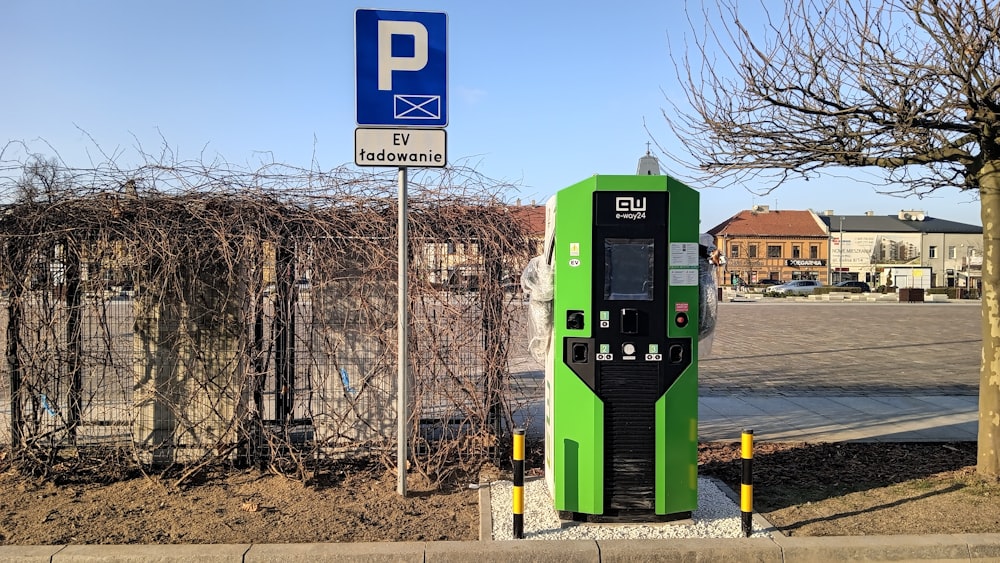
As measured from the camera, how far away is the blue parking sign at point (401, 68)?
16.5ft

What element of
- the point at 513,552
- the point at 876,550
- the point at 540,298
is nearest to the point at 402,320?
the point at 540,298

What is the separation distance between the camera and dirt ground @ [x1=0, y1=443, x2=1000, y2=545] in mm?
4691

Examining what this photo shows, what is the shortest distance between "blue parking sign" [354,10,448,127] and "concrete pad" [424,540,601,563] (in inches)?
112

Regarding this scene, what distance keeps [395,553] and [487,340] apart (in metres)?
1.91

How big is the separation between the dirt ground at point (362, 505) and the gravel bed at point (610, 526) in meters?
0.20

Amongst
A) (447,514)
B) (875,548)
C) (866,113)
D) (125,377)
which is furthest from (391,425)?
(866,113)

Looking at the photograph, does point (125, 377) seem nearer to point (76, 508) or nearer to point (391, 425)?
point (76, 508)

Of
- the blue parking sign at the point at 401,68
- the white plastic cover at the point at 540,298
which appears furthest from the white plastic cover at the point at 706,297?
the blue parking sign at the point at 401,68

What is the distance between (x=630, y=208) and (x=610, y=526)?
2.08m

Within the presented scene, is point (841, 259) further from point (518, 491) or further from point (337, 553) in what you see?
point (337, 553)

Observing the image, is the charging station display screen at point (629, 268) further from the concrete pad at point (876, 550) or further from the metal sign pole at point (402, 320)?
the concrete pad at point (876, 550)

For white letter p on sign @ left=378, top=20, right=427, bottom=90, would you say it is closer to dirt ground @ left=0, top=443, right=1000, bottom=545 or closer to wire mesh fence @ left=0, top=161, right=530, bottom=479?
wire mesh fence @ left=0, top=161, right=530, bottom=479

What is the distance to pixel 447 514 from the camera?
5.04 m

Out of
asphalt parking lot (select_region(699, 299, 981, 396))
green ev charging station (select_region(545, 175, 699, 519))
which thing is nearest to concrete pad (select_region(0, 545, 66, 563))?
green ev charging station (select_region(545, 175, 699, 519))
